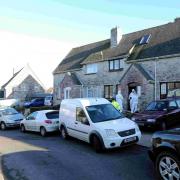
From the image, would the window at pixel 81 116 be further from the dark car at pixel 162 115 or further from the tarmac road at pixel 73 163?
the dark car at pixel 162 115

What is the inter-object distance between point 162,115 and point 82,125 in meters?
4.78

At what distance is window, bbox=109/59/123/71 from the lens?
2948 cm

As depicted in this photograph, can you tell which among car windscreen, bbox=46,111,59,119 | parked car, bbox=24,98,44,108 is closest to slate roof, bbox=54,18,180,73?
parked car, bbox=24,98,44,108

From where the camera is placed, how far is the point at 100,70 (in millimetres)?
31969

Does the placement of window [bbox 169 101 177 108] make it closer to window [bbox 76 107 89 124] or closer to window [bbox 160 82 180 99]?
window [bbox 76 107 89 124]

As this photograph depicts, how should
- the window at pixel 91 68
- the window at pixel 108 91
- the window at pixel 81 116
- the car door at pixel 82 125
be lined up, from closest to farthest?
the car door at pixel 82 125 < the window at pixel 81 116 < the window at pixel 108 91 < the window at pixel 91 68

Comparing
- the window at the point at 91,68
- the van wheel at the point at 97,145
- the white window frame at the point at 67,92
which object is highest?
the window at the point at 91,68

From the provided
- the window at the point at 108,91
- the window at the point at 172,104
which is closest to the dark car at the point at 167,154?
the window at the point at 172,104

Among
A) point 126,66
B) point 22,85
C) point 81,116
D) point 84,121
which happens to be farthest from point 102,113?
point 22,85

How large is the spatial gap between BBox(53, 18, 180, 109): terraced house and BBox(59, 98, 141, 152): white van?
12.9m

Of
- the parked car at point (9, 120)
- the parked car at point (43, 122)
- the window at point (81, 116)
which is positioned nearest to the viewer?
the window at point (81, 116)

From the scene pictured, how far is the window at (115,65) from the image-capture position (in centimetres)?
2948

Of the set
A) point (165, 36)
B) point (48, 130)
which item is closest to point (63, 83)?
point (165, 36)

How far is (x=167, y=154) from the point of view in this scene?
6.61 meters
